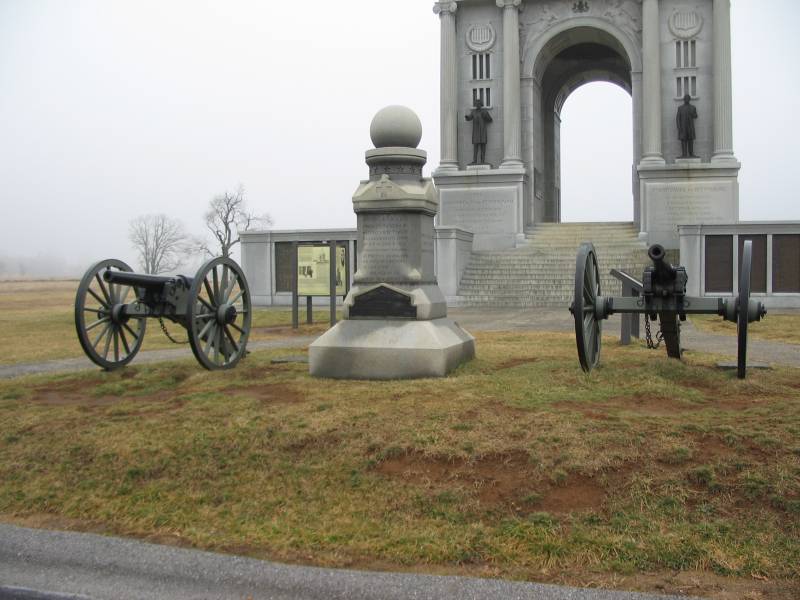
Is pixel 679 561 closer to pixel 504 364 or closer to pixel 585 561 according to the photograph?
pixel 585 561

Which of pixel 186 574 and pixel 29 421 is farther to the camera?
pixel 29 421

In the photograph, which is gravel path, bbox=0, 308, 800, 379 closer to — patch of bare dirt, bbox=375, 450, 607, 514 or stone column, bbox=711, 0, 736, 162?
patch of bare dirt, bbox=375, 450, 607, 514

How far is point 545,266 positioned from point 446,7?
12048mm

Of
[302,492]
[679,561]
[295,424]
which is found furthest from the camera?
[295,424]

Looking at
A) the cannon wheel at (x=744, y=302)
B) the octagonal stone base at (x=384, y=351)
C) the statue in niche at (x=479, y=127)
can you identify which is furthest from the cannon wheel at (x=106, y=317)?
the statue in niche at (x=479, y=127)

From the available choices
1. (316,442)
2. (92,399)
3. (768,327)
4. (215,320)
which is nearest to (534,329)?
(768,327)

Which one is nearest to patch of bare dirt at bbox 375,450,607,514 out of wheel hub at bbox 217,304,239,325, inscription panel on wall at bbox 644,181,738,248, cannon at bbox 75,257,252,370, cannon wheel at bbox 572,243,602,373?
cannon wheel at bbox 572,243,602,373

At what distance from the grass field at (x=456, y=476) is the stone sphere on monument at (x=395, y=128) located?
3110mm

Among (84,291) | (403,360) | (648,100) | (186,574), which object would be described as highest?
(648,100)

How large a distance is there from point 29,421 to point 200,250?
51356mm

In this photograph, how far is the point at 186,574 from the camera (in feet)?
12.8

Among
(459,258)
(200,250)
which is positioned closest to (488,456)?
(459,258)

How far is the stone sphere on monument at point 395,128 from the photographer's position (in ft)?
30.0

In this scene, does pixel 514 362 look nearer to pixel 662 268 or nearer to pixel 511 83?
pixel 662 268
